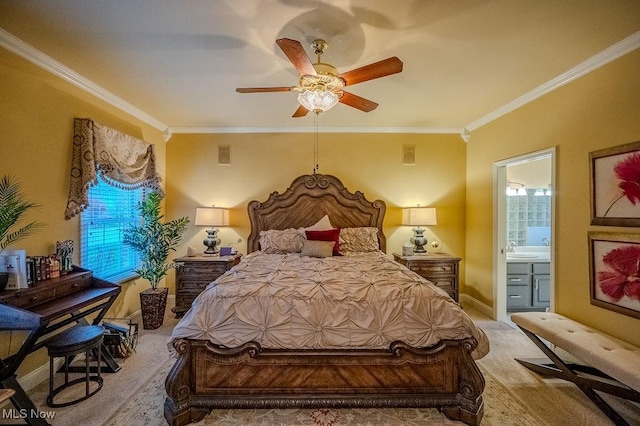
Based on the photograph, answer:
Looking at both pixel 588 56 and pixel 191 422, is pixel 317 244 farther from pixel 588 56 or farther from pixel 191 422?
pixel 588 56

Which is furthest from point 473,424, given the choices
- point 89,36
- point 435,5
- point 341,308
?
point 89,36

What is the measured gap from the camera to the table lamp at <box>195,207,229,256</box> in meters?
4.26

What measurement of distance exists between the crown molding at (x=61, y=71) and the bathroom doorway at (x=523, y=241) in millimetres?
4925

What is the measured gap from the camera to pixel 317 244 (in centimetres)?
370

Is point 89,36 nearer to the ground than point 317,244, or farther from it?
farther from it

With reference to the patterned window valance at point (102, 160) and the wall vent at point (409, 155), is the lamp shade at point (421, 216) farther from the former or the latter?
the patterned window valance at point (102, 160)

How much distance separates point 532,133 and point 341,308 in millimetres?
3041

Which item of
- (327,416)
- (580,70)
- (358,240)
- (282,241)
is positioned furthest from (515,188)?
(327,416)

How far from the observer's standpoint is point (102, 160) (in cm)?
313

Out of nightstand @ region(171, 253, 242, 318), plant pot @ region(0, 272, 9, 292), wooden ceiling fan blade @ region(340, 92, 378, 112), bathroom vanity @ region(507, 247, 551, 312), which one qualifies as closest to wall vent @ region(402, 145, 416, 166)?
bathroom vanity @ region(507, 247, 551, 312)

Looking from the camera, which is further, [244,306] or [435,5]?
[244,306]

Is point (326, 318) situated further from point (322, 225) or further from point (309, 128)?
point (309, 128)

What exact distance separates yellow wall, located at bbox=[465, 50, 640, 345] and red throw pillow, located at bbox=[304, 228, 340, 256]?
2.37m

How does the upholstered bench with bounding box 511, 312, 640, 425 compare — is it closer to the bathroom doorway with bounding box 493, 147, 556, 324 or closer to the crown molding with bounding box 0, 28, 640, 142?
the bathroom doorway with bounding box 493, 147, 556, 324
